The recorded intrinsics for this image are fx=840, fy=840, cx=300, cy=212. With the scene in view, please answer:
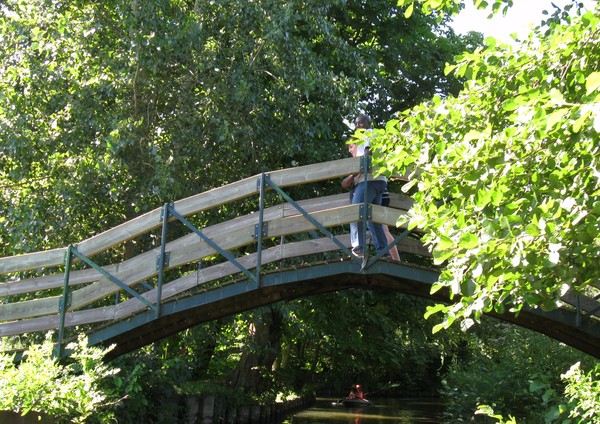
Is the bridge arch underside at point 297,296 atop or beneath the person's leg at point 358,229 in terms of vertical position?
beneath

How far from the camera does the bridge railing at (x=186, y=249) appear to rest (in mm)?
9734

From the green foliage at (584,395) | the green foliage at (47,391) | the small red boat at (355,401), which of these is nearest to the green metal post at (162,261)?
the green foliage at (47,391)

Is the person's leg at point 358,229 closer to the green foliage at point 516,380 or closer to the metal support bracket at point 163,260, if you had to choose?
the metal support bracket at point 163,260

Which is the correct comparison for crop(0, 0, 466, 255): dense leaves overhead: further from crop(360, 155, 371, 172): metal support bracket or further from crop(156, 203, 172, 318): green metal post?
crop(360, 155, 371, 172): metal support bracket

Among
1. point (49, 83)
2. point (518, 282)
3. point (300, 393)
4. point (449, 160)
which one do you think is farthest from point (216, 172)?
point (300, 393)

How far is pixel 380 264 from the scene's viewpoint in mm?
9633

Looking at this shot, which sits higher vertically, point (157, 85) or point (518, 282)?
point (157, 85)

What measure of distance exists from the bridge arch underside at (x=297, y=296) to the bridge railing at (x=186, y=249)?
0.19 metres

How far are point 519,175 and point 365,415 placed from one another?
22.0m

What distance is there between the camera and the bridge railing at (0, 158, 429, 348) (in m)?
9.73

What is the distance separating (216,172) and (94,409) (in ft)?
21.8

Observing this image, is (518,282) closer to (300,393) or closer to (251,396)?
(251,396)

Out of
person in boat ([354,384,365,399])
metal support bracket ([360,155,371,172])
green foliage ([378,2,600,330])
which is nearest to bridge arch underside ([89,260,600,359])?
metal support bracket ([360,155,371,172])

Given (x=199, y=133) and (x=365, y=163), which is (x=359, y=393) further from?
(x=365, y=163)
